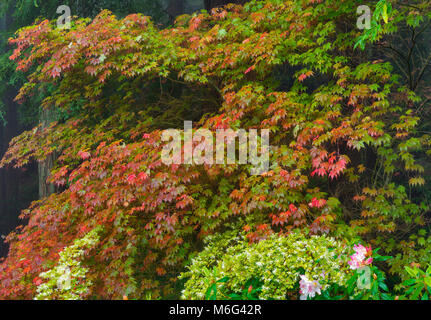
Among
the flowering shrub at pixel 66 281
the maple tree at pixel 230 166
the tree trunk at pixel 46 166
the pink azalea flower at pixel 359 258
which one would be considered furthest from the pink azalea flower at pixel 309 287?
the tree trunk at pixel 46 166

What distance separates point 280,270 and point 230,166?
5.21 ft

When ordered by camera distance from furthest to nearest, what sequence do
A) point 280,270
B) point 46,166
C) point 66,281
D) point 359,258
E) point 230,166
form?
point 46,166, point 230,166, point 66,281, point 280,270, point 359,258

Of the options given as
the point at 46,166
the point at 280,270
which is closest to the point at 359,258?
the point at 280,270

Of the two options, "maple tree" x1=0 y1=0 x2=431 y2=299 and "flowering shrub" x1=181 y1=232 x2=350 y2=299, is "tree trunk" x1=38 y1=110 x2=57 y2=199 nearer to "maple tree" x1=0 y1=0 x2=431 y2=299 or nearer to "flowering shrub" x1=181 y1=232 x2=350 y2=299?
"maple tree" x1=0 y1=0 x2=431 y2=299

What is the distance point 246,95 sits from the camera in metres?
4.66

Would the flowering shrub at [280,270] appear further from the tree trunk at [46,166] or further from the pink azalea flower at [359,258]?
the tree trunk at [46,166]

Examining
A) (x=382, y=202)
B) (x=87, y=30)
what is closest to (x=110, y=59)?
(x=87, y=30)

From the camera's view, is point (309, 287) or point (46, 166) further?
point (46, 166)

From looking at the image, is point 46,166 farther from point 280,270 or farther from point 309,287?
point 309,287

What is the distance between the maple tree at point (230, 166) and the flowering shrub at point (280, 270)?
0.68m

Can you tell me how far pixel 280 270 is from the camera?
313 cm
